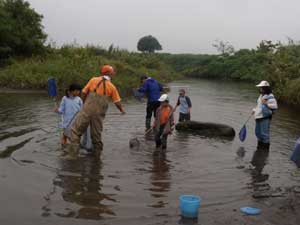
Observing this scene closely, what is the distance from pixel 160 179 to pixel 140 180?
15.3 inches

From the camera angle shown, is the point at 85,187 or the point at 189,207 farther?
the point at 85,187

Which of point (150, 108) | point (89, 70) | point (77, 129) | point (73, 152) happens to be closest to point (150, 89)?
point (150, 108)

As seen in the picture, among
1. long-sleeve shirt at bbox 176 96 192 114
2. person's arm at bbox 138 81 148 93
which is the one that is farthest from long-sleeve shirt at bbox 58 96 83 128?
long-sleeve shirt at bbox 176 96 192 114

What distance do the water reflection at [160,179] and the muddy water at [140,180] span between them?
0.02 m

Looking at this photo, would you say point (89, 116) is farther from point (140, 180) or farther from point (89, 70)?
point (89, 70)

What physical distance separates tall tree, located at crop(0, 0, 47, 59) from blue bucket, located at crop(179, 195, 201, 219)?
85.3 feet

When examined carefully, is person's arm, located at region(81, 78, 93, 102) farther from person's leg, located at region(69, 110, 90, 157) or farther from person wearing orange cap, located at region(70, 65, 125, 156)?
person's leg, located at region(69, 110, 90, 157)

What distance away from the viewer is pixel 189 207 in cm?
595

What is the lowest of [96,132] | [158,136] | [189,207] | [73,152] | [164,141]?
[189,207]

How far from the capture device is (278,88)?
2606 cm

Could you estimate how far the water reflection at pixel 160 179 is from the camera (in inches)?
276

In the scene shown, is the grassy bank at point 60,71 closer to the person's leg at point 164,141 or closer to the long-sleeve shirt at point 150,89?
the long-sleeve shirt at point 150,89

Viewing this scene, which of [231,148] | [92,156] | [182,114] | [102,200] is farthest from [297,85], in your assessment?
[102,200]

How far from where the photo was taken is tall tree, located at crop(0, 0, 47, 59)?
29906mm
